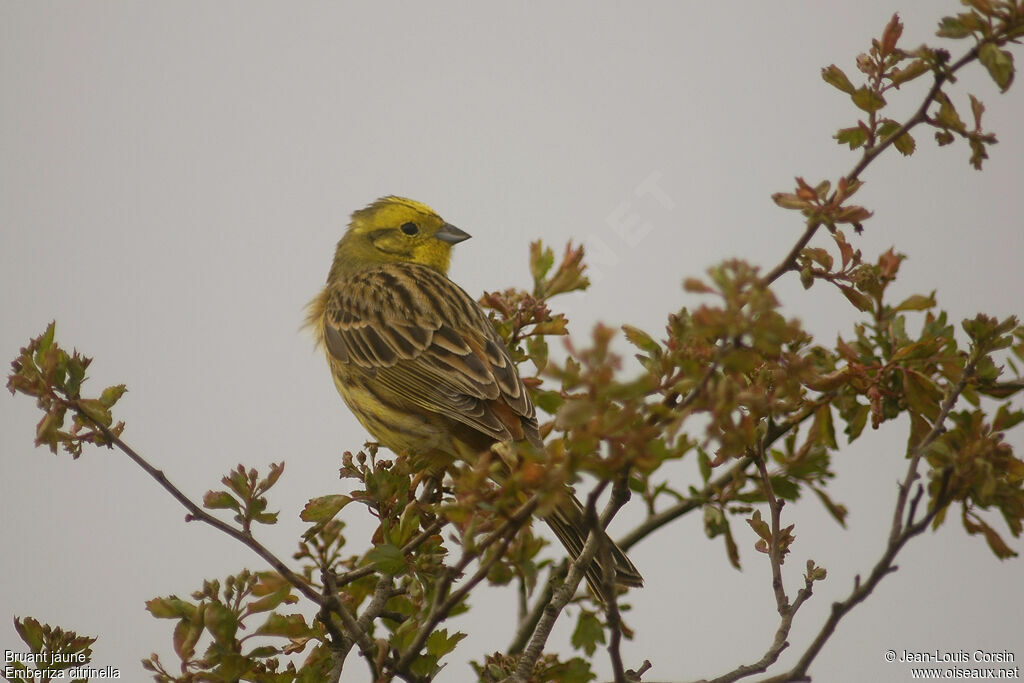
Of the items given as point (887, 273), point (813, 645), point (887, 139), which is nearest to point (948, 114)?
point (887, 139)

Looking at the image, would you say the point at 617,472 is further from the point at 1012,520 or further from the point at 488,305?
the point at 488,305

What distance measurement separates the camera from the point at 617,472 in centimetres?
156

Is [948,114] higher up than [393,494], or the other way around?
[948,114]

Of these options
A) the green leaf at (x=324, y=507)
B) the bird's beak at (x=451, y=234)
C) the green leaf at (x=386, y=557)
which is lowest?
the green leaf at (x=386, y=557)

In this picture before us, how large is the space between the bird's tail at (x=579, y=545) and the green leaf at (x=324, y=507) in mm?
520

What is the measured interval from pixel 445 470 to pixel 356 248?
6.11ft

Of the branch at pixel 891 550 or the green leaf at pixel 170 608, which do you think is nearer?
the branch at pixel 891 550

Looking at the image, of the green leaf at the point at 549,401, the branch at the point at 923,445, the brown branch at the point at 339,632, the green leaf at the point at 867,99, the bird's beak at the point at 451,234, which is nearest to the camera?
the branch at the point at 923,445

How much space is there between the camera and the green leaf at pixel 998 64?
1947 millimetres

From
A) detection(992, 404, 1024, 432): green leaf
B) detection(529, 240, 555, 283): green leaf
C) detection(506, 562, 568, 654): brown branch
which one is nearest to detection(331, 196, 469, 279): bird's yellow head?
detection(529, 240, 555, 283): green leaf

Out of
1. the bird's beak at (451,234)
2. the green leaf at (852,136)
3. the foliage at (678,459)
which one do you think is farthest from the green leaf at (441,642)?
the bird's beak at (451,234)

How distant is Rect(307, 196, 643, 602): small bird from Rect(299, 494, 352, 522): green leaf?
55 centimetres

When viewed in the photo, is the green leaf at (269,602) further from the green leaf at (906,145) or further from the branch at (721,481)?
the green leaf at (906,145)

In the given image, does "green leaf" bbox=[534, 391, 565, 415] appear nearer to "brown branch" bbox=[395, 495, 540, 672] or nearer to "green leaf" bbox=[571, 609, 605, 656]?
"green leaf" bbox=[571, 609, 605, 656]
